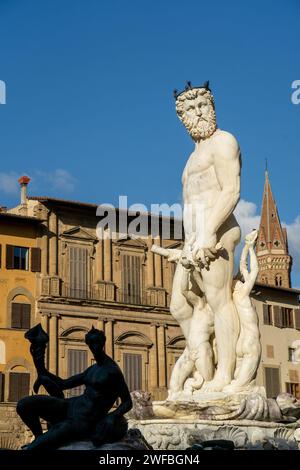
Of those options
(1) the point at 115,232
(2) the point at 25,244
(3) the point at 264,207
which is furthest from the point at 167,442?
(3) the point at 264,207

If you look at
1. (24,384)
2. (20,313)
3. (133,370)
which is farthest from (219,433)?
(133,370)

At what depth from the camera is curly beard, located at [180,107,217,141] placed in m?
11.9

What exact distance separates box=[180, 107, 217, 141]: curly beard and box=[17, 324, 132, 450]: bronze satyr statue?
4.74m

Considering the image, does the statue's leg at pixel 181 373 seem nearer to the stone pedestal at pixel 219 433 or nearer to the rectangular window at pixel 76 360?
the stone pedestal at pixel 219 433

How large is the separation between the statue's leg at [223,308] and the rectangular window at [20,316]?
3172cm

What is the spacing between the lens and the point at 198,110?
11859 mm

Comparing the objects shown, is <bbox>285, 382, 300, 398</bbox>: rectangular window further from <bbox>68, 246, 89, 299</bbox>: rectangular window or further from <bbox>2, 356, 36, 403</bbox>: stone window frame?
<bbox>2, 356, 36, 403</bbox>: stone window frame

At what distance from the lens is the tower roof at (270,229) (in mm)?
111938

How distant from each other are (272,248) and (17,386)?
242 feet

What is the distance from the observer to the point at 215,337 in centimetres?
1145

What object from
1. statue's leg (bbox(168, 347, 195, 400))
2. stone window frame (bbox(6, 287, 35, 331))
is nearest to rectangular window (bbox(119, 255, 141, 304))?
stone window frame (bbox(6, 287, 35, 331))

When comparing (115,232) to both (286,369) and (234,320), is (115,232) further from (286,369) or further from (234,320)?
(234,320)

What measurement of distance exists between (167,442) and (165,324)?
37.2m

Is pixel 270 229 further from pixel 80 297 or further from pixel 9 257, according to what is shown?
pixel 9 257
